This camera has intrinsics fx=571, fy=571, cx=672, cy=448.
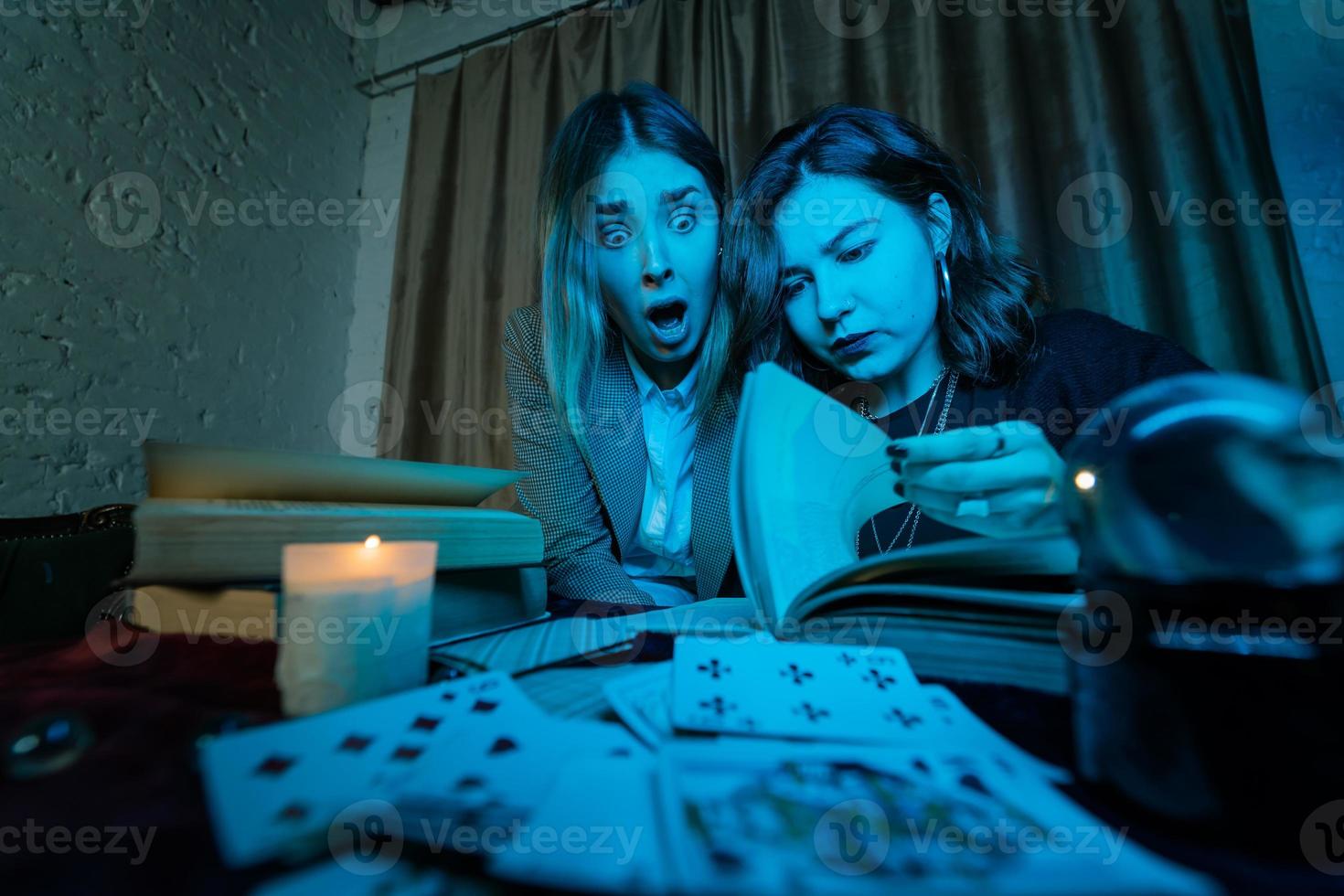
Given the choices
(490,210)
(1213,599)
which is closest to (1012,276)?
(1213,599)

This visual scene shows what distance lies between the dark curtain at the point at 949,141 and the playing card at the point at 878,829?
1567mm

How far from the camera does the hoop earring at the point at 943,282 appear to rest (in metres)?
1.07

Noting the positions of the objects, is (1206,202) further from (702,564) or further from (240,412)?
(240,412)

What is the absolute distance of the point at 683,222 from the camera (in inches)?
45.6

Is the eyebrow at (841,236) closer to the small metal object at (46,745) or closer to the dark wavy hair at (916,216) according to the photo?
the dark wavy hair at (916,216)

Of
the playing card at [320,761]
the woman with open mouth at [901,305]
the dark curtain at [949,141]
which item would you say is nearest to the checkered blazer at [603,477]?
the woman with open mouth at [901,305]

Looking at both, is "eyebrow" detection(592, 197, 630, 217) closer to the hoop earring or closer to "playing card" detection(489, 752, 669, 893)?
the hoop earring

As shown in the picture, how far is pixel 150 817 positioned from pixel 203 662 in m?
0.27

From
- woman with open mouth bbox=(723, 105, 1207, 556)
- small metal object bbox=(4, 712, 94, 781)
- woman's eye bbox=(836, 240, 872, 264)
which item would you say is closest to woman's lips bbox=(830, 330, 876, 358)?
woman with open mouth bbox=(723, 105, 1207, 556)

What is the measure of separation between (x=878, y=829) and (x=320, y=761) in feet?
0.79

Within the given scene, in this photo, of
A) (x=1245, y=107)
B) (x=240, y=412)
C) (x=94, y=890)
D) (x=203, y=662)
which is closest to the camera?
(x=94, y=890)

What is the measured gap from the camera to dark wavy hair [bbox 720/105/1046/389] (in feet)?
3.40

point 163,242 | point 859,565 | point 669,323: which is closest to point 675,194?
point 669,323

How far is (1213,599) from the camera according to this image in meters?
0.24
